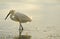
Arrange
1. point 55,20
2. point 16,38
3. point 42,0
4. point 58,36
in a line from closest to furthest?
point 16,38, point 58,36, point 55,20, point 42,0

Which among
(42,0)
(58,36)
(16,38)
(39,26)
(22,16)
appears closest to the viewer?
(16,38)

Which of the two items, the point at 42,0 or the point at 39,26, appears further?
the point at 42,0

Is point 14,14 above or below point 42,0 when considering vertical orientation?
below

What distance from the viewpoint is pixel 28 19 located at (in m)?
2.62

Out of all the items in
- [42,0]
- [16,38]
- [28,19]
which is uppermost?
[42,0]

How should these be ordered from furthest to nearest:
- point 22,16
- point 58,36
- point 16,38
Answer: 1. point 22,16
2. point 58,36
3. point 16,38

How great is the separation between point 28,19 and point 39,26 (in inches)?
12.2

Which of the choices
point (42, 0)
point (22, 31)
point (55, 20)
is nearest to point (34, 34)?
point (22, 31)

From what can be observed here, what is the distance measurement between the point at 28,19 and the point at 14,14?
0.66 feet

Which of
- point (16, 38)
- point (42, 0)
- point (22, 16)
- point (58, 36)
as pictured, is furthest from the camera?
point (42, 0)

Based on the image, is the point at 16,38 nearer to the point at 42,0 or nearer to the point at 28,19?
the point at 28,19

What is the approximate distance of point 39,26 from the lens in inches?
113

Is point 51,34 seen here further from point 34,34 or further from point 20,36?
point 20,36

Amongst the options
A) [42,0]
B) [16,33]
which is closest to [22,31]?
[16,33]
